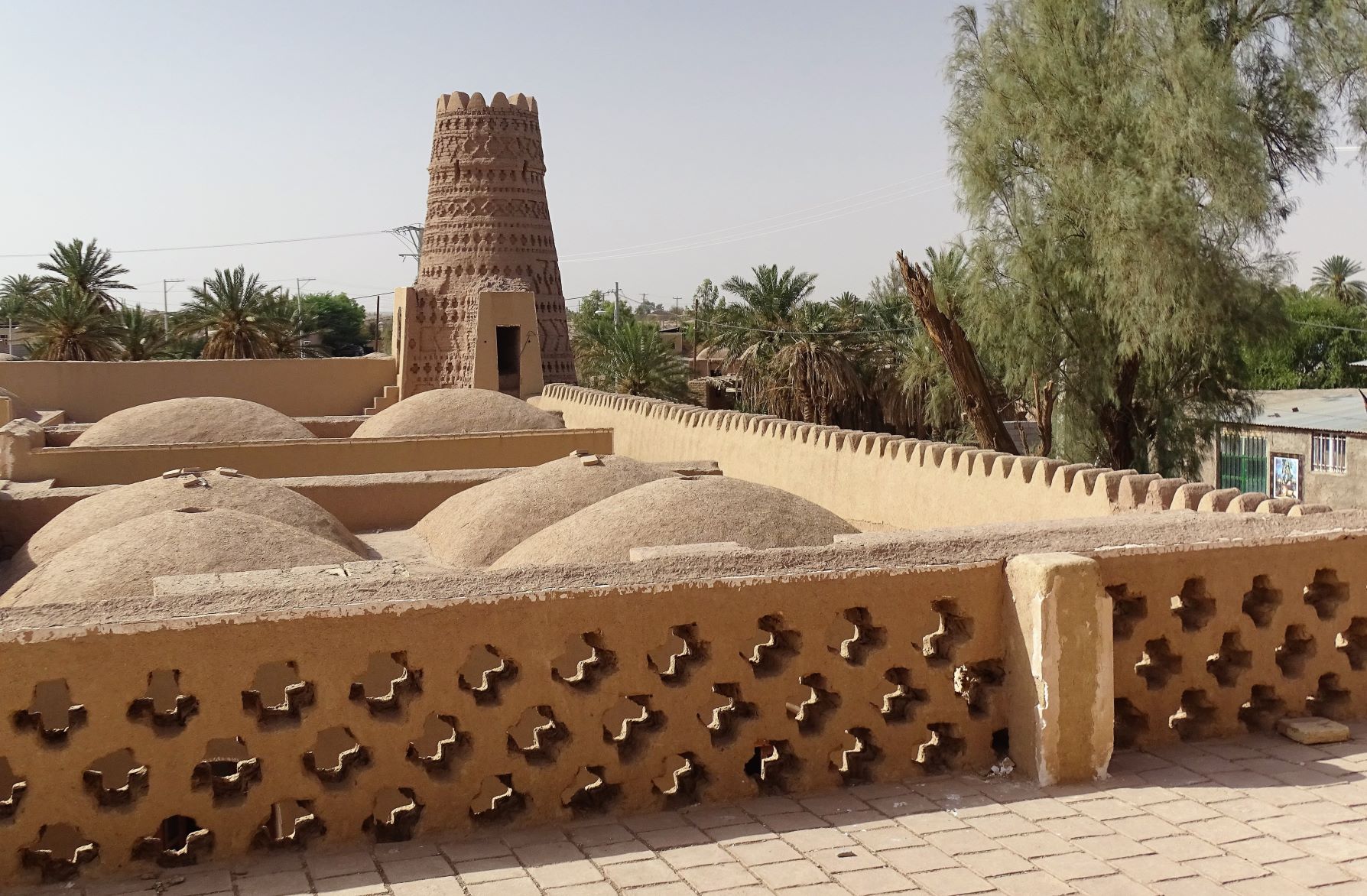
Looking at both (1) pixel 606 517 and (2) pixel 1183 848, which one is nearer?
(2) pixel 1183 848

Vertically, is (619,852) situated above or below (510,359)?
below

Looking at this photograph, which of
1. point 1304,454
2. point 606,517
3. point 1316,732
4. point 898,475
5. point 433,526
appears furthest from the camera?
point 1304,454

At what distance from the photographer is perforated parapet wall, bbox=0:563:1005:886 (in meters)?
4.08

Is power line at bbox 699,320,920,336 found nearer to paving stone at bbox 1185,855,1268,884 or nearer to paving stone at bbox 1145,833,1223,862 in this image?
paving stone at bbox 1145,833,1223,862

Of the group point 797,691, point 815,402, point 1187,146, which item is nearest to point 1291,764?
point 797,691

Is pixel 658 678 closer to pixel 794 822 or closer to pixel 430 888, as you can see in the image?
pixel 794 822

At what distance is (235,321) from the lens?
A: 32.7 meters

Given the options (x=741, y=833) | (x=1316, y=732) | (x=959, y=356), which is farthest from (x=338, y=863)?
(x=959, y=356)

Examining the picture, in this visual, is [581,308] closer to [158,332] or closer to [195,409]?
[158,332]

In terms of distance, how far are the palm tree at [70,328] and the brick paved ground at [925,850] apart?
3043cm

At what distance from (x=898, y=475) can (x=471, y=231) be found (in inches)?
559

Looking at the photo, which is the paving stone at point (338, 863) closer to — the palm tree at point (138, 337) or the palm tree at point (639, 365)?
the palm tree at point (639, 365)

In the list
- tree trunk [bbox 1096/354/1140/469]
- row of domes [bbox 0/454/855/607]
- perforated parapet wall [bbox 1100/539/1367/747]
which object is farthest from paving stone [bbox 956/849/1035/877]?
tree trunk [bbox 1096/354/1140/469]

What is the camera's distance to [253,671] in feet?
13.8
